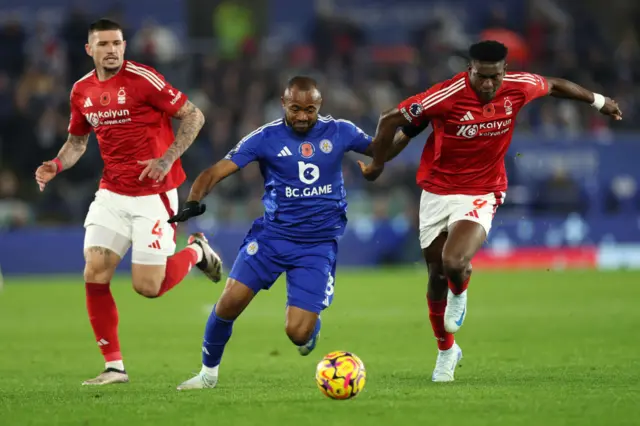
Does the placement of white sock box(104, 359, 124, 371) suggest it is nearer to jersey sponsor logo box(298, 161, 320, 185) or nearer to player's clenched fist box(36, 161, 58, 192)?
player's clenched fist box(36, 161, 58, 192)

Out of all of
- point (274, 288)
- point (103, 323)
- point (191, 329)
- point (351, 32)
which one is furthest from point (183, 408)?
point (351, 32)

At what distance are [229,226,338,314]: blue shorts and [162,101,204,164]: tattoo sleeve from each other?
3.52ft

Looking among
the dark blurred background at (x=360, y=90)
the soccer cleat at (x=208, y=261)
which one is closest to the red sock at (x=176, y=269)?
the soccer cleat at (x=208, y=261)

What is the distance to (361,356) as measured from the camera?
36.8ft

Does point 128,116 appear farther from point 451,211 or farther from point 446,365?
point 446,365

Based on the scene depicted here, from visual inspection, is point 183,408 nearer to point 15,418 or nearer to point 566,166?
point 15,418

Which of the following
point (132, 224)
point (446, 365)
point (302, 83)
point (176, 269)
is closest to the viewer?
point (302, 83)

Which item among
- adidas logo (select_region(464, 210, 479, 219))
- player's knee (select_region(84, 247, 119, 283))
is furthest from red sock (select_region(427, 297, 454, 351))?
player's knee (select_region(84, 247, 119, 283))

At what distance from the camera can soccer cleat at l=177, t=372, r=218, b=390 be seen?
28.9ft

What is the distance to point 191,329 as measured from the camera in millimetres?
14305

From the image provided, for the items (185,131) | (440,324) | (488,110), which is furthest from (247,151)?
(440,324)

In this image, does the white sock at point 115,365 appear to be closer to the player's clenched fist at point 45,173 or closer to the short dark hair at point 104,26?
the player's clenched fist at point 45,173

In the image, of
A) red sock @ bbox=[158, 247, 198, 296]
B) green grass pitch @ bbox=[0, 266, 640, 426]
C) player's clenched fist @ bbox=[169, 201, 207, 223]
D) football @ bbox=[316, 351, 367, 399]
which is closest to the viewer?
green grass pitch @ bbox=[0, 266, 640, 426]

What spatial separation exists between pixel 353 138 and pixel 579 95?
1852 millimetres
